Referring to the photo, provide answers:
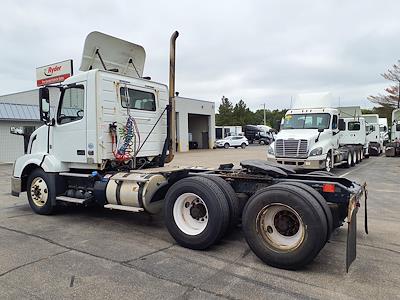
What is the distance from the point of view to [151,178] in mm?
5984

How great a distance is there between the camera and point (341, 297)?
3.61 metres

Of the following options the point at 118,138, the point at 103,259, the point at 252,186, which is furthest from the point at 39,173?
the point at 252,186

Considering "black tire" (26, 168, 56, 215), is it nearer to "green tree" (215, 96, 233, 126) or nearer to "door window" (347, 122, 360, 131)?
"door window" (347, 122, 360, 131)

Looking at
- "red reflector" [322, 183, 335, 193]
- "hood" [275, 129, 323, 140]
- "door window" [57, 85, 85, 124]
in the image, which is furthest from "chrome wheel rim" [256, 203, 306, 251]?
"hood" [275, 129, 323, 140]

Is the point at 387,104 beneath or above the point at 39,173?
above

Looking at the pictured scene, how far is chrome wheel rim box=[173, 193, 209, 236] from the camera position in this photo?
523 centimetres

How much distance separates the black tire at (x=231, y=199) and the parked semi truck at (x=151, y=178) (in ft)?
0.05

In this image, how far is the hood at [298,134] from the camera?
1354 cm

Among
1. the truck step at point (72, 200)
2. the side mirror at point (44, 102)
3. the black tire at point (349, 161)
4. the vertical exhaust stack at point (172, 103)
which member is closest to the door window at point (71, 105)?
the side mirror at point (44, 102)

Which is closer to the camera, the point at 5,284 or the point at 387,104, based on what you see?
the point at 5,284

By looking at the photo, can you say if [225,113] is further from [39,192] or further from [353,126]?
[39,192]

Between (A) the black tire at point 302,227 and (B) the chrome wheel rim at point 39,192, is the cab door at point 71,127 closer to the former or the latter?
(B) the chrome wheel rim at point 39,192

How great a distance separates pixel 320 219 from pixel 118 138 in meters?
4.26

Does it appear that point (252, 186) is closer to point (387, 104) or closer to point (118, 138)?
point (118, 138)
